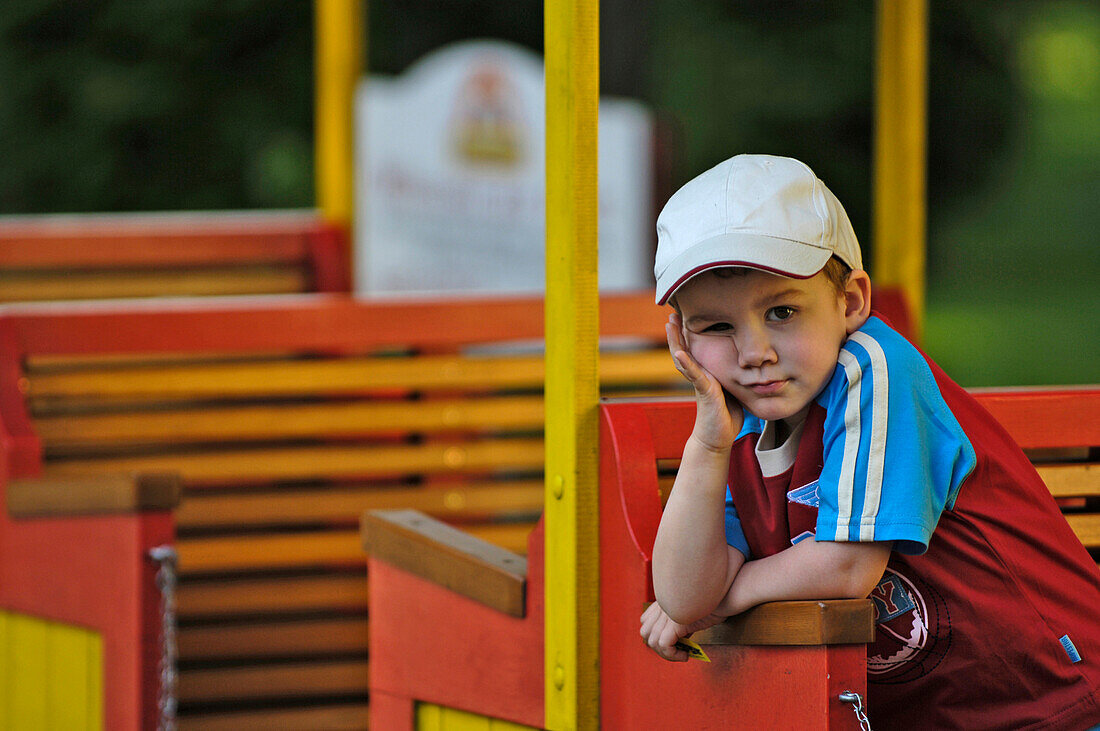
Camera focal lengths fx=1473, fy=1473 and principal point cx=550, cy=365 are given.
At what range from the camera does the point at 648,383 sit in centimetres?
392

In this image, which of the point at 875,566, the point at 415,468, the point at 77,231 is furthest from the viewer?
the point at 77,231

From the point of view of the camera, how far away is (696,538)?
166 centimetres

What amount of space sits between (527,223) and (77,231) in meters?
1.70

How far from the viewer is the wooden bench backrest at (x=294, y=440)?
12.5 feet

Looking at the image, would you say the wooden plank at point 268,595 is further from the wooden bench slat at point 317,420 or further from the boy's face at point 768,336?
the boy's face at point 768,336

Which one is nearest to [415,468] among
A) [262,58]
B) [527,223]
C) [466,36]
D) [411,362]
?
[411,362]

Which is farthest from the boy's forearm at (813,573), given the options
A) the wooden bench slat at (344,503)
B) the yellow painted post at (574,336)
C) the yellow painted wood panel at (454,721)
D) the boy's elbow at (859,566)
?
the wooden bench slat at (344,503)

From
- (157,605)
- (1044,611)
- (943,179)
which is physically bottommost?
(157,605)

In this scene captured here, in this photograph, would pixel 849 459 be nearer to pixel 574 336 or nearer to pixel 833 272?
pixel 833 272

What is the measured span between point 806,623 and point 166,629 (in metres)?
1.80

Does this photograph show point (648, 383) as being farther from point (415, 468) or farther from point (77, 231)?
point (77, 231)

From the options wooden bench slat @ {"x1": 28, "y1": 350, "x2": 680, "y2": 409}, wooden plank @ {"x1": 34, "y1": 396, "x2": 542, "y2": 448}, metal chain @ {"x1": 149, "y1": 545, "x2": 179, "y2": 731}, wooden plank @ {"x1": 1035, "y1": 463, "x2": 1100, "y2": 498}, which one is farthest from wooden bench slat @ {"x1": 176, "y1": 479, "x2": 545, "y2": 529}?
wooden plank @ {"x1": 1035, "y1": 463, "x2": 1100, "y2": 498}

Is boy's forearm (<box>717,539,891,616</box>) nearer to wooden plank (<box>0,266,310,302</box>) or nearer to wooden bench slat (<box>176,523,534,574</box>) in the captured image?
wooden bench slat (<box>176,523,534,574</box>)

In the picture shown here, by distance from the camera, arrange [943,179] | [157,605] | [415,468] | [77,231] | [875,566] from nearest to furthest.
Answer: [875,566] → [157,605] → [415,468] → [77,231] → [943,179]
